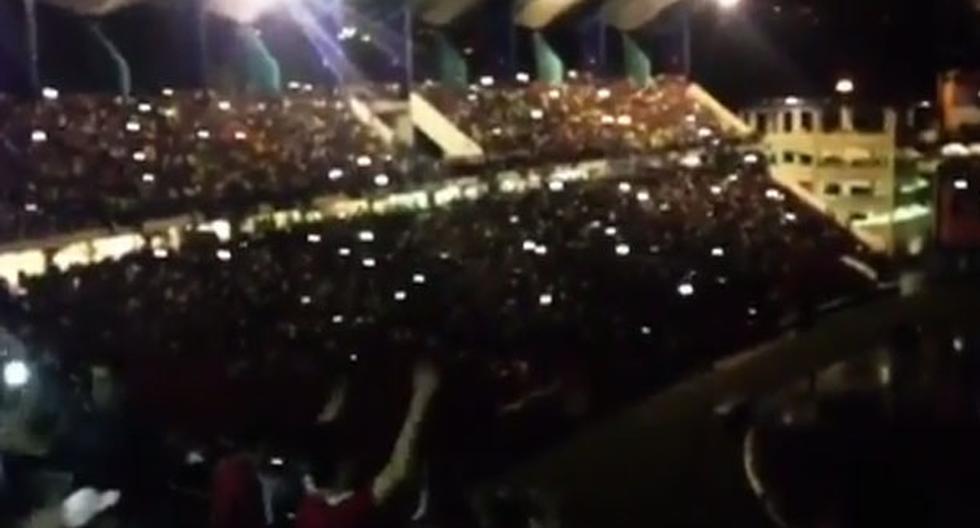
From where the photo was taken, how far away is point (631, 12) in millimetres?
22422

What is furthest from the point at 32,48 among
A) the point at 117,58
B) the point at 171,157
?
the point at 171,157

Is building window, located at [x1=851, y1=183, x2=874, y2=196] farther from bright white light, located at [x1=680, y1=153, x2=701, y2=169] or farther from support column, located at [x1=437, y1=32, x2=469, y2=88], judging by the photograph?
support column, located at [x1=437, y1=32, x2=469, y2=88]

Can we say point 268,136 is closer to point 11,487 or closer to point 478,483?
point 478,483

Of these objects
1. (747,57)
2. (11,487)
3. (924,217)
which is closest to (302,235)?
(11,487)

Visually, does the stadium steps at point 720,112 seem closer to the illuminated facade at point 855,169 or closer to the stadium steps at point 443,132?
the illuminated facade at point 855,169

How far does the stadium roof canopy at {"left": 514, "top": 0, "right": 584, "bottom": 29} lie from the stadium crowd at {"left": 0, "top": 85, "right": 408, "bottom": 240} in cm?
469

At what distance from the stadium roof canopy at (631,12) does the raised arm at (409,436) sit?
41.7 ft

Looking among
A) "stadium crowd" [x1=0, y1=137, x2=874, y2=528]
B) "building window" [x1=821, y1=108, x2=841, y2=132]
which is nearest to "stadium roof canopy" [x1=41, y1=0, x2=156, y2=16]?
"stadium crowd" [x1=0, y1=137, x2=874, y2=528]

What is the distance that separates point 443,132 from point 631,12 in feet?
18.6

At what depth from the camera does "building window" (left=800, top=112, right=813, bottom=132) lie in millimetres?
21406

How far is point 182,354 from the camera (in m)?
10.3

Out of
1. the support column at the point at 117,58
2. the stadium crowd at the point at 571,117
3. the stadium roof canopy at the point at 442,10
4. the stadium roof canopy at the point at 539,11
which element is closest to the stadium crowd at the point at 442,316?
the stadium crowd at the point at 571,117

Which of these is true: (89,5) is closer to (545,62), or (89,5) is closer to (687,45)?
(545,62)

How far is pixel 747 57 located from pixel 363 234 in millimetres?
10374
